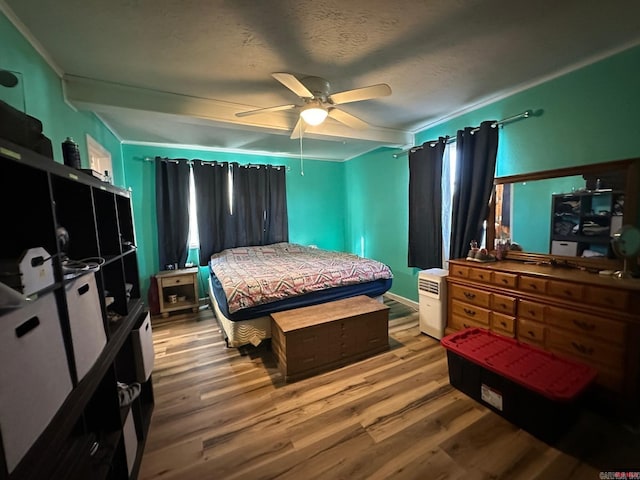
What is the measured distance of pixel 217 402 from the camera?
1918 millimetres

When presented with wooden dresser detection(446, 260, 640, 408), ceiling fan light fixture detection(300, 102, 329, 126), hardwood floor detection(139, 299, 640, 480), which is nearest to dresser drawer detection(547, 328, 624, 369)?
wooden dresser detection(446, 260, 640, 408)

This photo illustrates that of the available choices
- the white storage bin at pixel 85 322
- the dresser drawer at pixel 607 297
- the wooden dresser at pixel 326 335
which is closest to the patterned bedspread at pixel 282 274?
the wooden dresser at pixel 326 335

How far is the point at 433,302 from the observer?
8.99ft

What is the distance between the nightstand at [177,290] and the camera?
11.6 ft

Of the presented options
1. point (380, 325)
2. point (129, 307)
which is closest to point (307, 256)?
point (380, 325)

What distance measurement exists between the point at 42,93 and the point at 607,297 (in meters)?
3.80

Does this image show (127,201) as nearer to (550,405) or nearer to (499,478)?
(499,478)

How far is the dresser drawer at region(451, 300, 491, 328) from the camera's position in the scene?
7.66 ft

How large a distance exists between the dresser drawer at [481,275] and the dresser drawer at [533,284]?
235mm

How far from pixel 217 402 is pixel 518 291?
2471 mm

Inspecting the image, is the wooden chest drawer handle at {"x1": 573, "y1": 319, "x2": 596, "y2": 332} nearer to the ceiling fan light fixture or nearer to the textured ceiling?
the textured ceiling

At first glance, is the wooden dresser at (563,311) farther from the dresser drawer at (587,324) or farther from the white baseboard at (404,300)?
the white baseboard at (404,300)

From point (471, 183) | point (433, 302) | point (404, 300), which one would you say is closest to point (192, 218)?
point (404, 300)

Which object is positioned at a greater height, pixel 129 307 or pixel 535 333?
pixel 129 307
